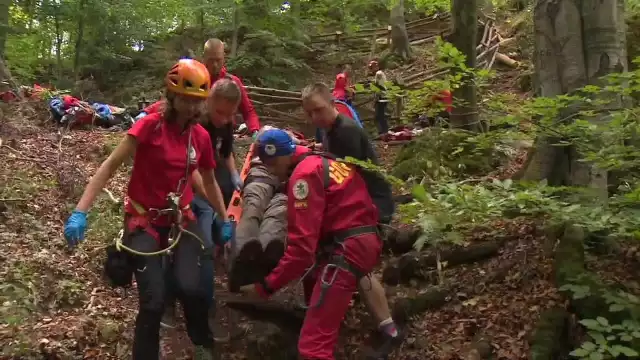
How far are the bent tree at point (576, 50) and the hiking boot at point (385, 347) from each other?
1971 millimetres

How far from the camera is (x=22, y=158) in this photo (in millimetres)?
9523

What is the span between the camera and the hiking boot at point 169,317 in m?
5.44

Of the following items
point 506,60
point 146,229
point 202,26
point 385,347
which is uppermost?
point 202,26

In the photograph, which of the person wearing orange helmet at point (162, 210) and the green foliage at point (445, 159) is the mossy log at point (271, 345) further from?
the green foliage at point (445, 159)

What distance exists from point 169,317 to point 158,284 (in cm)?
158

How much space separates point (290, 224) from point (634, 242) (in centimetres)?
263

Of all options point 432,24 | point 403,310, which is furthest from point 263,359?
point 432,24

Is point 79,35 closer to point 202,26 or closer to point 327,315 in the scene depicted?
point 202,26

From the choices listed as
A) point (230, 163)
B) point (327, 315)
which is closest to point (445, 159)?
point (230, 163)

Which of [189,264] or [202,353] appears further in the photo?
[202,353]

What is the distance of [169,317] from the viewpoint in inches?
218

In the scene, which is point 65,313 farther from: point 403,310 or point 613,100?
point 613,100

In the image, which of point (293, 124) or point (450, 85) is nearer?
point (450, 85)

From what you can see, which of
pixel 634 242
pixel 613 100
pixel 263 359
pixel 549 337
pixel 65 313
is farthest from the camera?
pixel 65 313
